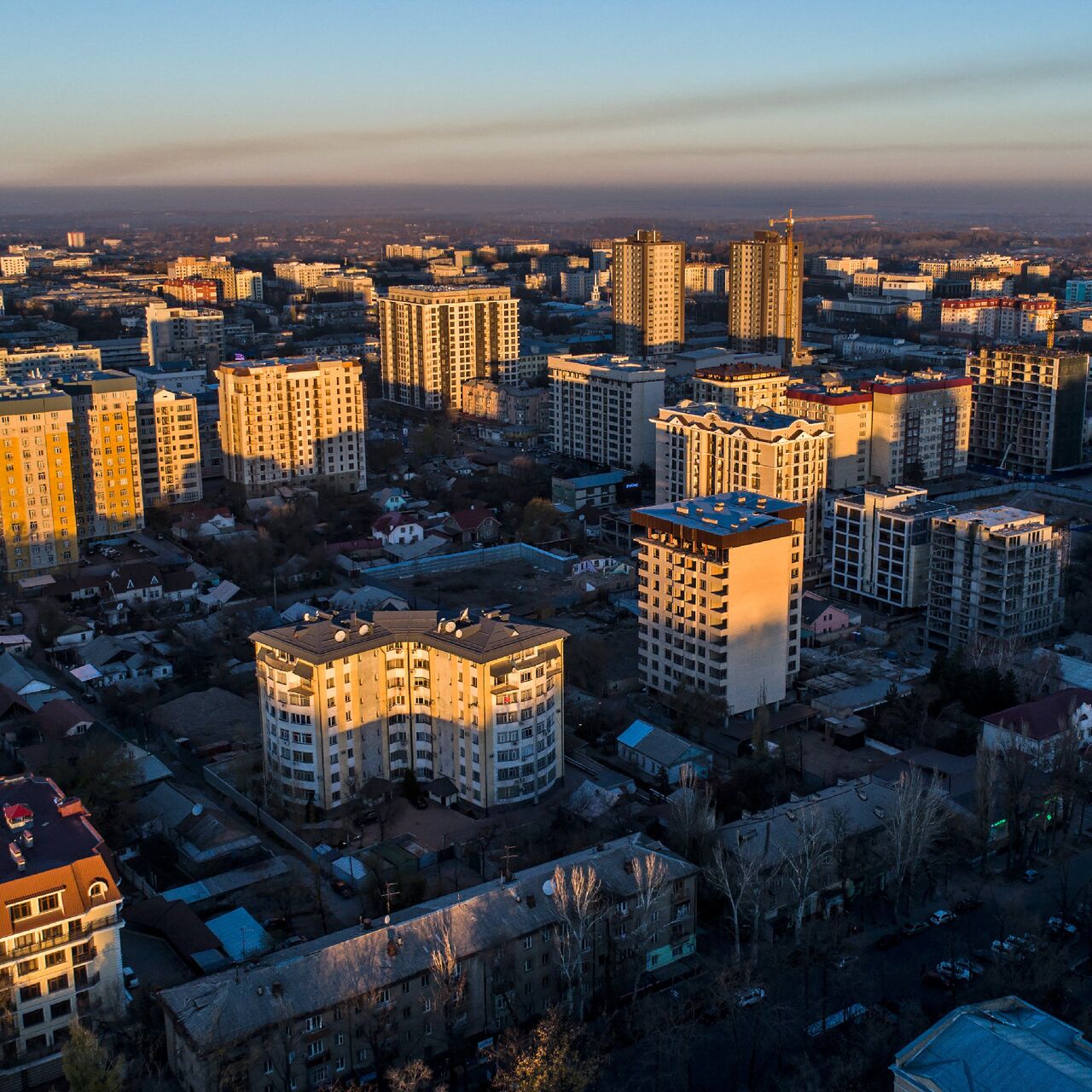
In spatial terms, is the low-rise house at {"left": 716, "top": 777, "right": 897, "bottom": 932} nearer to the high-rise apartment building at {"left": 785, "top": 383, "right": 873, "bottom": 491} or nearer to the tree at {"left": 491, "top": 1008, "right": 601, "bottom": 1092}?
the tree at {"left": 491, "top": 1008, "right": 601, "bottom": 1092}

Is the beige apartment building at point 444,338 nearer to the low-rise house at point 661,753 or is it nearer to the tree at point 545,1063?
the low-rise house at point 661,753

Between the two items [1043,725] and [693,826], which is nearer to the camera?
[693,826]

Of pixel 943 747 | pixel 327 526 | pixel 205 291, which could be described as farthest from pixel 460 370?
pixel 943 747

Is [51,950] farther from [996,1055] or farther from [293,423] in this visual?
[293,423]

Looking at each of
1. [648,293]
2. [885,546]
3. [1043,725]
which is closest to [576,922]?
[1043,725]

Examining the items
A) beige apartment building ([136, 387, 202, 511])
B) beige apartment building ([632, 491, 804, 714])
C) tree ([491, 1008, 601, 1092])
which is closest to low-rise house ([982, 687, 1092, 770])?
beige apartment building ([632, 491, 804, 714])

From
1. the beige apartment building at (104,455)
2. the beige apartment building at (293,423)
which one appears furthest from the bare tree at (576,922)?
the beige apartment building at (293,423)
